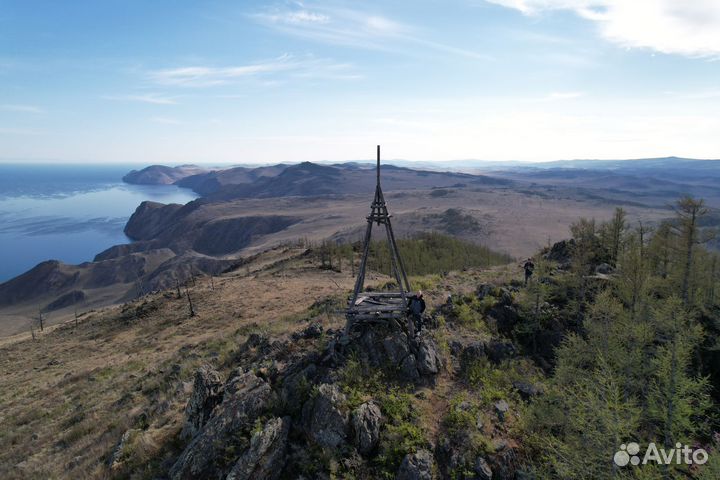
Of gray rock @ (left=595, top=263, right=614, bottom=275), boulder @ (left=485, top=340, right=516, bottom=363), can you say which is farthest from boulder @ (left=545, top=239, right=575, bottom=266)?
boulder @ (left=485, top=340, right=516, bottom=363)

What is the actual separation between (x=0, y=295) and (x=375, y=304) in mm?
151444

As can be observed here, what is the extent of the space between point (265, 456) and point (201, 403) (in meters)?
4.32

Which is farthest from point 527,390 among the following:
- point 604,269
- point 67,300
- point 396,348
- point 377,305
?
point 67,300

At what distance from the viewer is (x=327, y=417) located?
1253cm

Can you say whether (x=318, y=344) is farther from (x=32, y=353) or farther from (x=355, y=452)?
(x=32, y=353)

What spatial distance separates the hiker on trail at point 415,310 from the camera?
16172mm

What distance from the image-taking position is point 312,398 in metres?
13.2

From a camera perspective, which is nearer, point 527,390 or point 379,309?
point 527,390

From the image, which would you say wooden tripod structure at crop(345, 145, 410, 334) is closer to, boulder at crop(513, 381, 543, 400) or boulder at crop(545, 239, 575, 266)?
boulder at crop(513, 381, 543, 400)

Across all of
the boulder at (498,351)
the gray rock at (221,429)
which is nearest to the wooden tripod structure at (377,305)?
the gray rock at (221,429)

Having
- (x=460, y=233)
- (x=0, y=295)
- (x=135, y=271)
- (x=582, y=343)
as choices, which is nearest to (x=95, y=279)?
(x=135, y=271)

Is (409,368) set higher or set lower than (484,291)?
lower

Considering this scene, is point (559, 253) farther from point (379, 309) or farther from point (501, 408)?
point (379, 309)

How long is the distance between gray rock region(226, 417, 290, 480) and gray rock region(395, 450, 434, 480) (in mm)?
3675
